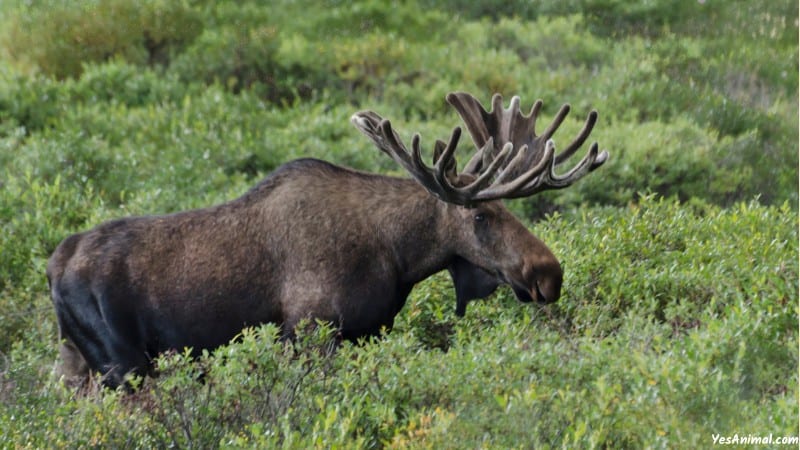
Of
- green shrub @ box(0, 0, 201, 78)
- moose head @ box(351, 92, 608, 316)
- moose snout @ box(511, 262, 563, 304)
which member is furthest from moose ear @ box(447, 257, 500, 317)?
green shrub @ box(0, 0, 201, 78)

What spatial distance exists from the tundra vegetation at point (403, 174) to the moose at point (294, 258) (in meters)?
0.30

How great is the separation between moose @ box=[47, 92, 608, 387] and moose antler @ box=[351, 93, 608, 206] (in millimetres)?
12

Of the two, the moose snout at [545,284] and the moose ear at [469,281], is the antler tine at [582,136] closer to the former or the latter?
the moose snout at [545,284]

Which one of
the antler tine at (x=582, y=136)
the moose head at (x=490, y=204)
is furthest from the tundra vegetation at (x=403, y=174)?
the antler tine at (x=582, y=136)

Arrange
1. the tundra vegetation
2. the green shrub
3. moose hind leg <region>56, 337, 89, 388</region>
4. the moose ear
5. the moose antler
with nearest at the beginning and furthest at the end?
the tundra vegetation, the moose antler, moose hind leg <region>56, 337, 89, 388</region>, the moose ear, the green shrub

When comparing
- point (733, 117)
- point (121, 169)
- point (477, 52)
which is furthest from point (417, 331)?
point (477, 52)

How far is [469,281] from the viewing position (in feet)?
24.8

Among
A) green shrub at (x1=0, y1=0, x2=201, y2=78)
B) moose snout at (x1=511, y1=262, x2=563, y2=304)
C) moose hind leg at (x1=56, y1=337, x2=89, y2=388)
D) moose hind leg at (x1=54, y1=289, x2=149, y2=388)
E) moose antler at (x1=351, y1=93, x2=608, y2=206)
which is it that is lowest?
green shrub at (x1=0, y1=0, x2=201, y2=78)

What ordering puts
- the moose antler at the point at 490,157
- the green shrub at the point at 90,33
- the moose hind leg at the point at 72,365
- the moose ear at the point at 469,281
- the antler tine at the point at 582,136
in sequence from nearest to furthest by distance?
the moose antler at the point at 490,157, the antler tine at the point at 582,136, the moose hind leg at the point at 72,365, the moose ear at the point at 469,281, the green shrub at the point at 90,33

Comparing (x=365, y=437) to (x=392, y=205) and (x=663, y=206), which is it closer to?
(x=392, y=205)

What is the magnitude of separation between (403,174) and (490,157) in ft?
15.5

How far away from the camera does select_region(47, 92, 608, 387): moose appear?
7129mm

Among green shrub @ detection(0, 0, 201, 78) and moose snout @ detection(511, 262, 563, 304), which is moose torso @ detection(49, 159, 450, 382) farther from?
green shrub @ detection(0, 0, 201, 78)

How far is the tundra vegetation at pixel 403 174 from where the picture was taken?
6078mm
